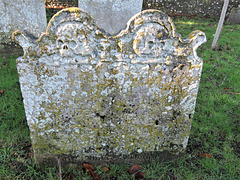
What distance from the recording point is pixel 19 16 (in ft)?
16.4

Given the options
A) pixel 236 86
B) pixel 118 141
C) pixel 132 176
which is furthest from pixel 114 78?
pixel 236 86

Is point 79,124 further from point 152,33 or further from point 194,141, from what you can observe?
point 194,141

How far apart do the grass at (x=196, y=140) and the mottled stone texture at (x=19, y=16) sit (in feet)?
3.59

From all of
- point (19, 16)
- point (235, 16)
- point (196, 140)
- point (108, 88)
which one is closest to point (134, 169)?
point (108, 88)

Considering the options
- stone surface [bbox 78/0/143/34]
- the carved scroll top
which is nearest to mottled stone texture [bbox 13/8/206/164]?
the carved scroll top

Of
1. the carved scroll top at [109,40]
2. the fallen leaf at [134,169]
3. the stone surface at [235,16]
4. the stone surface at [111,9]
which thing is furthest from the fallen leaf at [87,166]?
the stone surface at [235,16]

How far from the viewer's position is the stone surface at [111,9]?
3451 mm

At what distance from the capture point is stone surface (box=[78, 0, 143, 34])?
3.45m

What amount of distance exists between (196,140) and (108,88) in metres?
1.49

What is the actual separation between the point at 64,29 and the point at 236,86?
11.5 feet

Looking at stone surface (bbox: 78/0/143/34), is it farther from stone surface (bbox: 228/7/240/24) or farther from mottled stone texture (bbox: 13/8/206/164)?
stone surface (bbox: 228/7/240/24)

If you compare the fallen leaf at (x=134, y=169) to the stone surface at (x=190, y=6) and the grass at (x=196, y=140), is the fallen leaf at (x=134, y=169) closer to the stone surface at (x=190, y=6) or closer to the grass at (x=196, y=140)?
the grass at (x=196, y=140)

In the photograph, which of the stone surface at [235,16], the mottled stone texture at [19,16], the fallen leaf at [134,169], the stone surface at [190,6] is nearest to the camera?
the fallen leaf at [134,169]

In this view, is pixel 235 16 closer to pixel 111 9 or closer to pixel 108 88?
pixel 111 9
